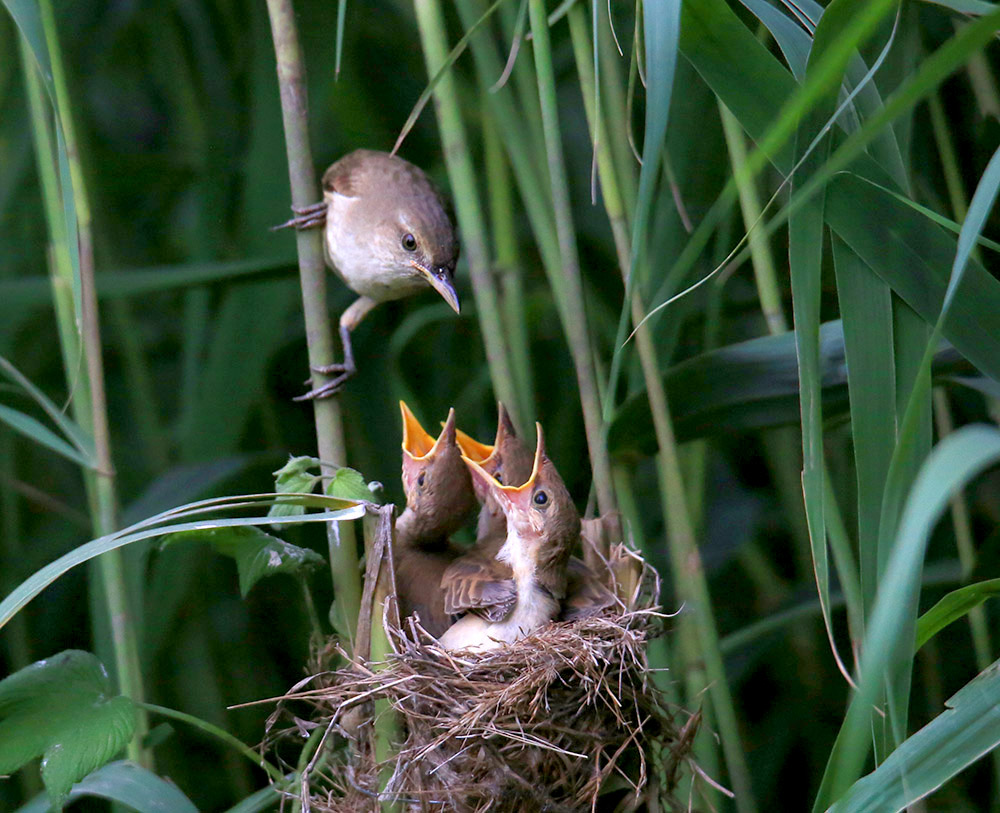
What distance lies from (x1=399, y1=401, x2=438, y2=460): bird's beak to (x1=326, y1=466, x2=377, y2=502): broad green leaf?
1.51ft

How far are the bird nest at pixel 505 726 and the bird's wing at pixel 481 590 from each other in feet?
0.35

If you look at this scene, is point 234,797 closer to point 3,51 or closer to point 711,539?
point 711,539

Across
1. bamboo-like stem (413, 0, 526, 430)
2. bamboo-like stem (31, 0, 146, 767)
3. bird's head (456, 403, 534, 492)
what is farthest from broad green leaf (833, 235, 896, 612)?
bamboo-like stem (31, 0, 146, 767)

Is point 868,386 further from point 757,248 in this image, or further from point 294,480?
point 294,480

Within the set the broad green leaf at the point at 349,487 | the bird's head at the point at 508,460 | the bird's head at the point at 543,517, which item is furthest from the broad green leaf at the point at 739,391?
the broad green leaf at the point at 349,487

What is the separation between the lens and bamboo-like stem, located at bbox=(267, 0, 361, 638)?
1050 mm

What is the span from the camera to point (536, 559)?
1300 mm

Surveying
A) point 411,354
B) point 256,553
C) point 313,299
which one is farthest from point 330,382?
point 411,354

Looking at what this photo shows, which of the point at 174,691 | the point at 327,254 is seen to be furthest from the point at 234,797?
the point at 327,254

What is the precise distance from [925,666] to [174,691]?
139cm

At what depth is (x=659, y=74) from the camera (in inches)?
27.9

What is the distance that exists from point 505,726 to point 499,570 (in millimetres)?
318

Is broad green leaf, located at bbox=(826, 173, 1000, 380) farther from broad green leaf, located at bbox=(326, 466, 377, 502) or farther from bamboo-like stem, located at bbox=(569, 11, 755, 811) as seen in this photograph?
broad green leaf, located at bbox=(326, 466, 377, 502)

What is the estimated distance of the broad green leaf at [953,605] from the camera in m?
0.83
